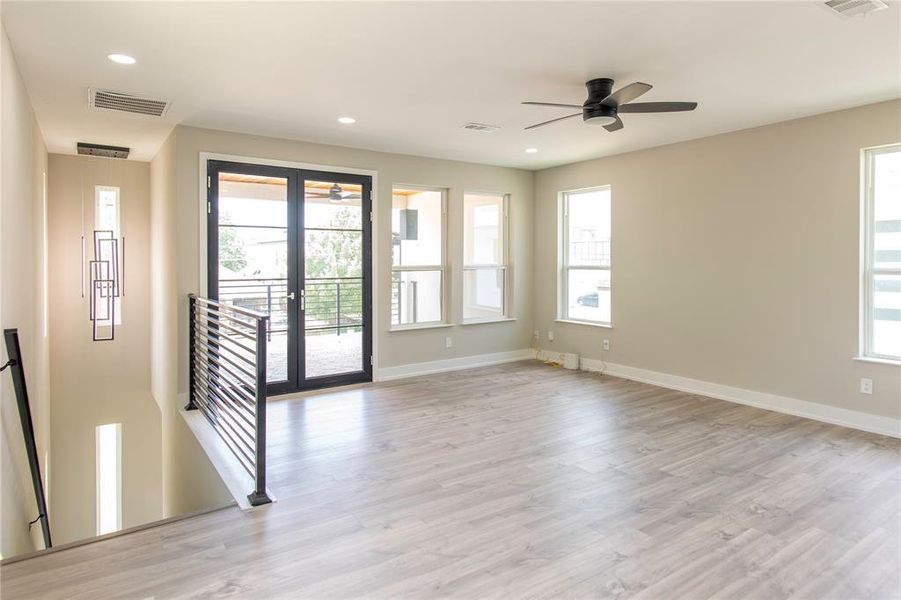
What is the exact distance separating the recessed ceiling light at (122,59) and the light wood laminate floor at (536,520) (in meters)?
2.78

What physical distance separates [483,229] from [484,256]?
0.37m

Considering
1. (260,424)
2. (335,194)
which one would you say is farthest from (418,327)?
(260,424)

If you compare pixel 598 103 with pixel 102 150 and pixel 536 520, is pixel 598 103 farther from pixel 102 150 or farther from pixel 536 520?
pixel 102 150

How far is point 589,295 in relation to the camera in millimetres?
6988

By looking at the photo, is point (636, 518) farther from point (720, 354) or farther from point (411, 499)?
point (720, 354)

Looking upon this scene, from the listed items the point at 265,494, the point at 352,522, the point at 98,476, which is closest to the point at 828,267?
the point at 352,522

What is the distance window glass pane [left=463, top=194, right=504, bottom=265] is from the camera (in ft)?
23.4

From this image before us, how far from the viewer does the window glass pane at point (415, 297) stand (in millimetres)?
6484

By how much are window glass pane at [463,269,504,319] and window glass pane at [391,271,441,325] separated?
1.48ft

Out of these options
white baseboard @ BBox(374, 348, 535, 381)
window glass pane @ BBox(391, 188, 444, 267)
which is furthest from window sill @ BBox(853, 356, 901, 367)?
window glass pane @ BBox(391, 188, 444, 267)

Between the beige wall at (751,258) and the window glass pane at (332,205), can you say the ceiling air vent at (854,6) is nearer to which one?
the beige wall at (751,258)

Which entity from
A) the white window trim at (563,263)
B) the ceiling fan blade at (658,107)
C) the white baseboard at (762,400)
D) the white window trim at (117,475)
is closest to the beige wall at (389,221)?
the white window trim at (563,263)

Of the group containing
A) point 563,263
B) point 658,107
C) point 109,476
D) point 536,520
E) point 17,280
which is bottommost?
point 109,476

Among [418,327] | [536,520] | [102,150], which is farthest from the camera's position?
[418,327]
